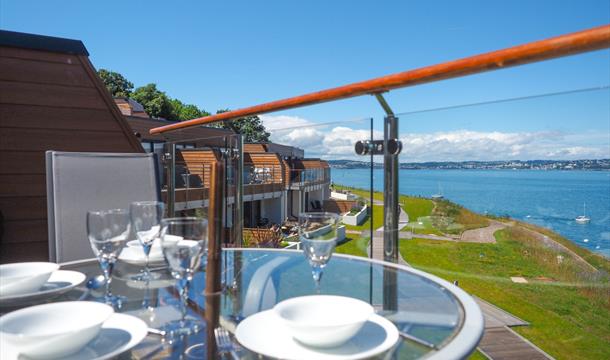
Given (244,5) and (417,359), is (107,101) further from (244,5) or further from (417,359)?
(244,5)

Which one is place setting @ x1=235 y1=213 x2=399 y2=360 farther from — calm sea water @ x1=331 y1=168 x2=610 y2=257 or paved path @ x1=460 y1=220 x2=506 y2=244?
paved path @ x1=460 y1=220 x2=506 y2=244

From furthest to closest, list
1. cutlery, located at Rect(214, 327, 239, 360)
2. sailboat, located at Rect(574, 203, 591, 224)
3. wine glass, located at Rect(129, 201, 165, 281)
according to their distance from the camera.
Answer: sailboat, located at Rect(574, 203, 591, 224) → wine glass, located at Rect(129, 201, 165, 281) → cutlery, located at Rect(214, 327, 239, 360)

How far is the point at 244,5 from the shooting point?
29766mm

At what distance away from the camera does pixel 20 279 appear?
0.99 meters

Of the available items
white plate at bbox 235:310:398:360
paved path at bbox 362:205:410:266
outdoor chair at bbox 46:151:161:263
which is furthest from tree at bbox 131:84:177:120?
white plate at bbox 235:310:398:360

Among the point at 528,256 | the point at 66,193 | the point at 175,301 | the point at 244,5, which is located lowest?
the point at 528,256

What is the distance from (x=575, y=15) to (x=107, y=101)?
71.9 m

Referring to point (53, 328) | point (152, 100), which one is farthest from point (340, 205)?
point (152, 100)

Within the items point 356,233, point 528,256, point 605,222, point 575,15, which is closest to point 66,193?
point 356,233

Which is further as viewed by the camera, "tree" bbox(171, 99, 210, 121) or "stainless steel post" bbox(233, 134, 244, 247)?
"tree" bbox(171, 99, 210, 121)

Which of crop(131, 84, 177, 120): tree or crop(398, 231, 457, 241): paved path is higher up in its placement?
crop(131, 84, 177, 120): tree

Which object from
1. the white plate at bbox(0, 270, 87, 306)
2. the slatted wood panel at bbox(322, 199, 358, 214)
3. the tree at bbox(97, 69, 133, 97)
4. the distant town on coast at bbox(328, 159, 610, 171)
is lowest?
the white plate at bbox(0, 270, 87, 306)

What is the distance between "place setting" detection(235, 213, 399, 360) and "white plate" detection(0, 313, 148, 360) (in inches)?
7.3

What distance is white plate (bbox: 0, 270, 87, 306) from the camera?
98 centimetres
